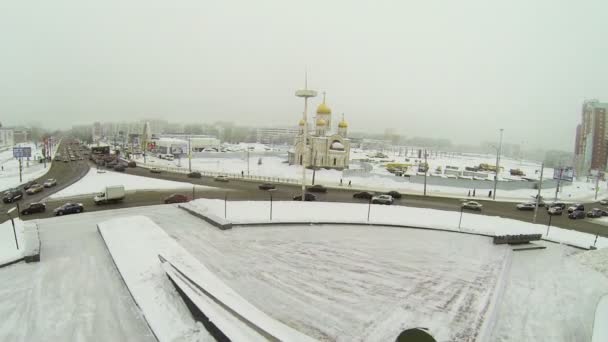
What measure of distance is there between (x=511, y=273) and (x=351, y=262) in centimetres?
814

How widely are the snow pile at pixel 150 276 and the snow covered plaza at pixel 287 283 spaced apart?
0.06 metres

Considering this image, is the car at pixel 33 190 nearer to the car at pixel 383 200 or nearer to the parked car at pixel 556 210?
the car at pixel 383 200

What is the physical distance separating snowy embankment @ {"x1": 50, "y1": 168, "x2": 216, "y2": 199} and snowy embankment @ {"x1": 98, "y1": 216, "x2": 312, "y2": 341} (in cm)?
2008

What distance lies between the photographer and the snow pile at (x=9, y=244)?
13.9 metres

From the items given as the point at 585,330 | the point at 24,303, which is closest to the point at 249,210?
the point at 24,303

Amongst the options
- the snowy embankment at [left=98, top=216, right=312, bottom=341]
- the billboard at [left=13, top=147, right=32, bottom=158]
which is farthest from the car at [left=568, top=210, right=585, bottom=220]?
the billboard at [left=13, top=147, right=32, bottom=158]

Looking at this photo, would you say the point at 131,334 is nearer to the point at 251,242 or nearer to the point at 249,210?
the point at 251,242

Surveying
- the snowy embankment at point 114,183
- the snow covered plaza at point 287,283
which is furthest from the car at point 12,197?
the snow covered plaza at point 287,283

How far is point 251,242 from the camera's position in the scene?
17.0 m

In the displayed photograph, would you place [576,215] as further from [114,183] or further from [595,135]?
[595,135]

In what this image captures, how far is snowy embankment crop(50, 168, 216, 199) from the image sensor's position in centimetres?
3312

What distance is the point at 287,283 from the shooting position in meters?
12.3

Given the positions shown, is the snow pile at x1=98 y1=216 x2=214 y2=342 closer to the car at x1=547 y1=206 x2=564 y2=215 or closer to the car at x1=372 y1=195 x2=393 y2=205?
the car at x1=372 y1=195 x2=393 y2=205

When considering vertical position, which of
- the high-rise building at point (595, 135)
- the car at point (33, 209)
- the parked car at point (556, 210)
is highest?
the high-rise building at point (595, 135)
